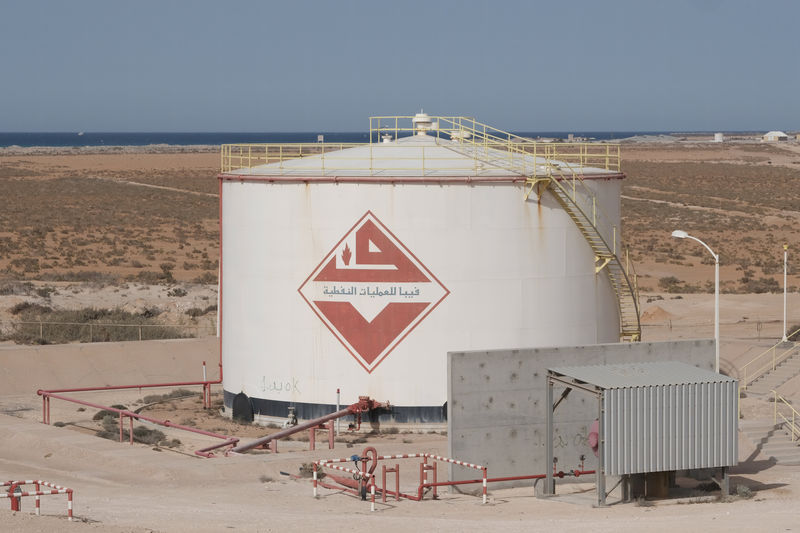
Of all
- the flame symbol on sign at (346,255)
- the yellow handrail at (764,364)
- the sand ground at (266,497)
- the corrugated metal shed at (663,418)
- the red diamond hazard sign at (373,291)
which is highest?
the flame symbol on sign at (346,255)

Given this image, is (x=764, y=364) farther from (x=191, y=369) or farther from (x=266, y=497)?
(x=266, y=497)

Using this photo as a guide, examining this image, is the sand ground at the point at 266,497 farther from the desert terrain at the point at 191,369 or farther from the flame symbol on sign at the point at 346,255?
the flame symbol on sign at the point at 346,255

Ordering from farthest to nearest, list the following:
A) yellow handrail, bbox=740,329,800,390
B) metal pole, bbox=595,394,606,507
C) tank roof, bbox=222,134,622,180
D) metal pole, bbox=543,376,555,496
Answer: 1. yellow handrail, bbox=740,329,800,390
2. tank roof, bbox=222,134,622,180
3. metal pole, bbox=543,376,555,496
4. metal pole, bbox=595,394,606,507

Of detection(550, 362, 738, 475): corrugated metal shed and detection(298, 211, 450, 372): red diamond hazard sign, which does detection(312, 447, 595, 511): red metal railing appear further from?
detection(298, 211, 450, 372): red diamond hazard sign

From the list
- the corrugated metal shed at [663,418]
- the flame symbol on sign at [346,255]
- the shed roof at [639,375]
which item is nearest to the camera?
the corrugated metal shed at [663,418]

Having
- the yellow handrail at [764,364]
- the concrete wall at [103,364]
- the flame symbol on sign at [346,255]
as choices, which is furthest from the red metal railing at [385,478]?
the concrete wall at [103,364]

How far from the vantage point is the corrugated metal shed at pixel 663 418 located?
Result: 78.8ft

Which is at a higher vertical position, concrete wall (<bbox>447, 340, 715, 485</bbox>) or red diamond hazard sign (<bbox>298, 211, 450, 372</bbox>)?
red diamond hazard sign (<bbox>298, 211, 450, 372</bbox>)

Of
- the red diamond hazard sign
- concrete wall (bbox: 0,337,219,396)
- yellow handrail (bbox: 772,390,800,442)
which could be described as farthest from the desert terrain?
the red diamond hazard sign

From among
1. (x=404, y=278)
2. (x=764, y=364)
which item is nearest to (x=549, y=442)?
(x=404, y=278)

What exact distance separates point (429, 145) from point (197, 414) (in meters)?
9.51

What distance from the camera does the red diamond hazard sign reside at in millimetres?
31562

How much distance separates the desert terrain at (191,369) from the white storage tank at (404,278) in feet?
5.17

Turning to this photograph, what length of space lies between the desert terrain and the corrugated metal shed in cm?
89
